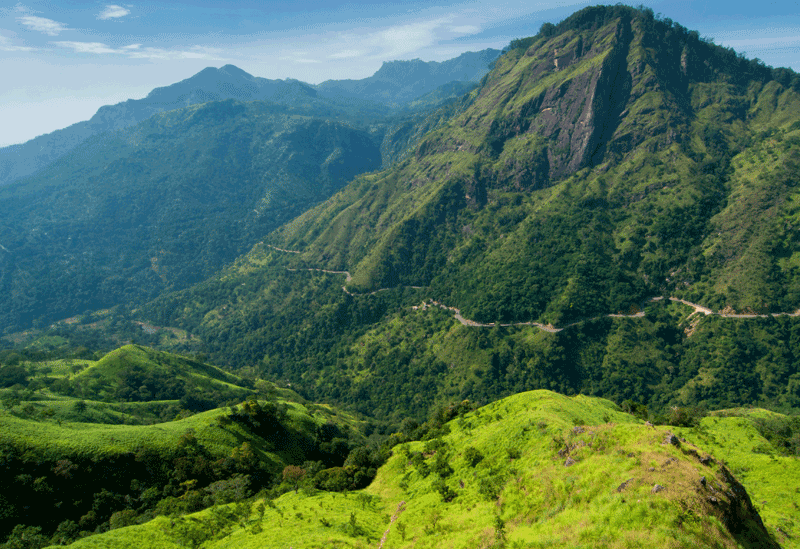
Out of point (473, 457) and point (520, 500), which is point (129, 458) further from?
point (520, 500)

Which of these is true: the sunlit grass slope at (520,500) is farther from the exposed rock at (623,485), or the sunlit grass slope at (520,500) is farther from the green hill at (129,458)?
the green hill at (129,458)

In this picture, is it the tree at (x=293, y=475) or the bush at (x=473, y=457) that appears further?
the tree at (x=293, y=475)

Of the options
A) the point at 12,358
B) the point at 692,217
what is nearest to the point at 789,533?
the point at 692,217

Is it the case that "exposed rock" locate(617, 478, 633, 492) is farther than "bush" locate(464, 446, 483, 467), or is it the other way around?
"bush" locate(464, 446, 483, 467)

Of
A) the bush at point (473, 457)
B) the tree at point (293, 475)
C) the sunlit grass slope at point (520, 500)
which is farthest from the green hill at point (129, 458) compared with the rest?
the bush at point (473, 457)

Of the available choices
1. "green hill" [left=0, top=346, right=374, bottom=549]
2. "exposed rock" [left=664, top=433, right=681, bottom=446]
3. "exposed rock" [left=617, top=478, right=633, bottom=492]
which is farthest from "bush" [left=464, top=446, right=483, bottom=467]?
"exposed rock" [left=664, top=433, right=681, bottom=446]

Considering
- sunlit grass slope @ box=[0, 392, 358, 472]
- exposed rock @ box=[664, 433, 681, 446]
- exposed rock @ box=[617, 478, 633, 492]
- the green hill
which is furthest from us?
sunlit grass slope @ box=[0, 392, 358, 472]

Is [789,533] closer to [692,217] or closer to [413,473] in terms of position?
[413,473]

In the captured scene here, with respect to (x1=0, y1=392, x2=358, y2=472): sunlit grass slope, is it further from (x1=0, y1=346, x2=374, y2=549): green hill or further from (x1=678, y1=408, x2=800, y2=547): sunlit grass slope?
(x1=678, y1=408, x2=800, y2=547): sunlit grass slope
